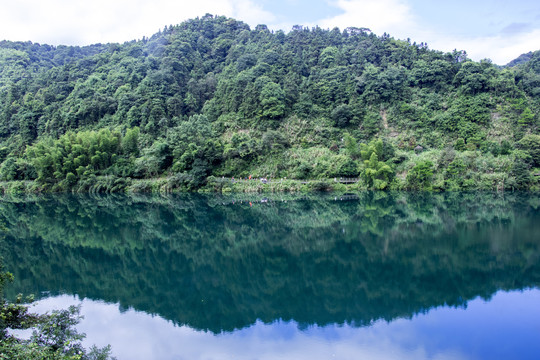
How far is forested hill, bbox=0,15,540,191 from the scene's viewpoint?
3900 cm

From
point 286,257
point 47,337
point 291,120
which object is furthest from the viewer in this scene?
point 291,120

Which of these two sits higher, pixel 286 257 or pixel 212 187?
pixel 212 187

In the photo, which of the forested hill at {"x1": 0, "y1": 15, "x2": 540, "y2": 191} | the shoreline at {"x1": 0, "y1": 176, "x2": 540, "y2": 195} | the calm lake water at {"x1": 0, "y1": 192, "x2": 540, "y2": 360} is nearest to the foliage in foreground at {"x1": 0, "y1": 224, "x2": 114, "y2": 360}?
the calm lake water at {"x1": 0, "y1": 192, "x2": 540, "y2": 360}

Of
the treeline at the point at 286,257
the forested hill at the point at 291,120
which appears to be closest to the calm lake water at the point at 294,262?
the treeline at the point at 286,257

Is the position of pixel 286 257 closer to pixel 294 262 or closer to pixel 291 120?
pixel 294 262

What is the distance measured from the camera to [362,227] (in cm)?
2186

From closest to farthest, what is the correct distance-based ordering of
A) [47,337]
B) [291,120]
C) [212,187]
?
[47,337]
[212,187]
[291,120]

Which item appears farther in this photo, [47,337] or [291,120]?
[291,120]

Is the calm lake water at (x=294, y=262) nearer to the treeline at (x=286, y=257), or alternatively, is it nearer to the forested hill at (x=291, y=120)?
the treeline at (x=286, y=257)

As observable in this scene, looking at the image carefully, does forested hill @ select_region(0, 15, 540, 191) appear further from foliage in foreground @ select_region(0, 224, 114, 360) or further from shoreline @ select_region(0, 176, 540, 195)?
foliage in foreground @ select_region(0, 224, 114, 360)

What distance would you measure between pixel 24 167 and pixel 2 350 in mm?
50889

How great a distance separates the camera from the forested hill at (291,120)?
3900 cm

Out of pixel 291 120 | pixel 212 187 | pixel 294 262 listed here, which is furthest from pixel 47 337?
pixel 291 120

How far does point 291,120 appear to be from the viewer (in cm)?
4794
